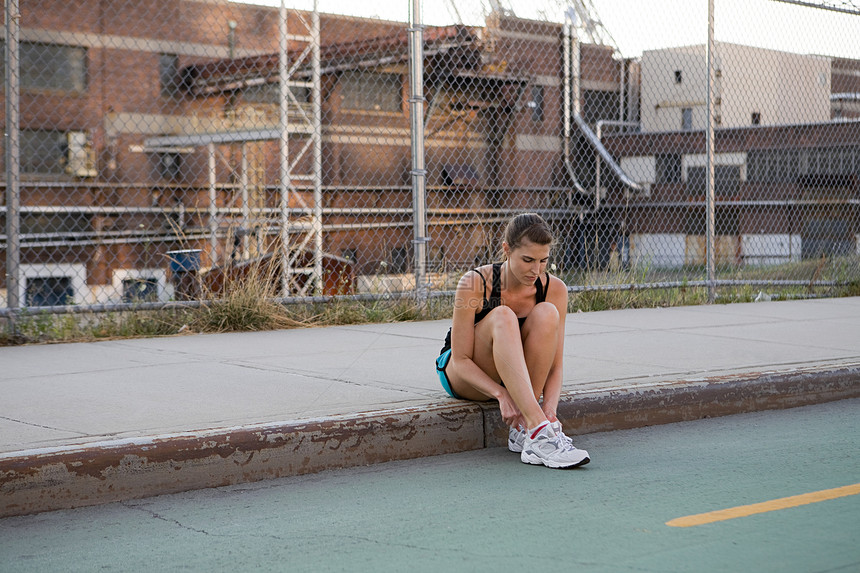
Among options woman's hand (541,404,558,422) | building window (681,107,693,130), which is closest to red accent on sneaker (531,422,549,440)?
woman's hand (541,404,558,422)

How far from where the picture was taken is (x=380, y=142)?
29.1 metres

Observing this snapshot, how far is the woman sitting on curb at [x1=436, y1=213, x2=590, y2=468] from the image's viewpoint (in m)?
4.53

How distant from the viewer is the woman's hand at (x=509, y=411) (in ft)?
15.2

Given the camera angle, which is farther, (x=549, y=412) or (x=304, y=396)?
(x=304, y=396)

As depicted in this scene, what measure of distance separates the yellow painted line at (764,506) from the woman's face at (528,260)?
1.37 metres

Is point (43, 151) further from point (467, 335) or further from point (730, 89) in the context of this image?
point (467, 335)

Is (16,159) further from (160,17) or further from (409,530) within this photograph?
(160,17)

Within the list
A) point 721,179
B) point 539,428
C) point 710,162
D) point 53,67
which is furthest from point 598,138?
point 539,428

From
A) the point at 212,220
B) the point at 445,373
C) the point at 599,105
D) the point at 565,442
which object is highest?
the point at 599,105

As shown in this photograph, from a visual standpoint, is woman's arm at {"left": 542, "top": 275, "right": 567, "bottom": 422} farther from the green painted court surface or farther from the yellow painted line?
the yellow painted line

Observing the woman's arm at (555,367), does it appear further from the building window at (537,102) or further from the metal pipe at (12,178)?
the building window at (537,102)

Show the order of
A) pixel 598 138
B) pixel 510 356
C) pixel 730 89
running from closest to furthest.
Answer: pixel 510 356
pixel 598 138
pixel 730 89

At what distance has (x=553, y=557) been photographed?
321cm

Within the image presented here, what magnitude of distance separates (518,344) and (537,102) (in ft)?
98.3
